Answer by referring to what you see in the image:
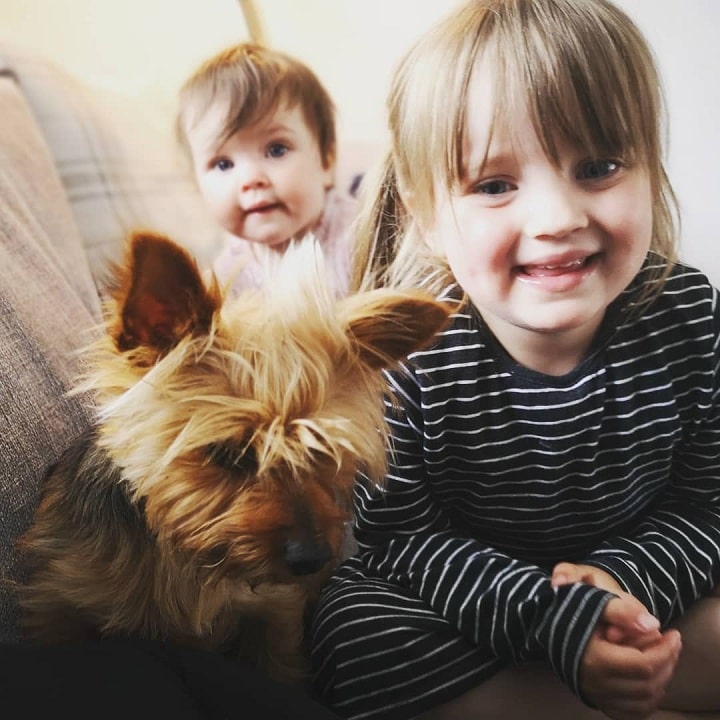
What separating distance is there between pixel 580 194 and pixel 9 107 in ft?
3.11

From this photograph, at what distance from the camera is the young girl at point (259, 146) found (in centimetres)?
148

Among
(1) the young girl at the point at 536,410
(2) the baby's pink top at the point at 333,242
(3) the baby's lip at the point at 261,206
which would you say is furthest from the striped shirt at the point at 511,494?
(3) the baby's lip at the point at 261,206

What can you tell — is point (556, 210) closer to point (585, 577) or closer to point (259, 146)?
point (585, 577)

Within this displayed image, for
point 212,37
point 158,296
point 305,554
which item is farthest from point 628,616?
point 212,37

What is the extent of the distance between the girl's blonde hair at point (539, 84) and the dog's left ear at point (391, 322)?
0.53 feet

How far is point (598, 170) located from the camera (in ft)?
2.73

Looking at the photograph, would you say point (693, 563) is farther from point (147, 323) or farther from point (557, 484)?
point (147, 323)

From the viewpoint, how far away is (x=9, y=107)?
131 centimetres

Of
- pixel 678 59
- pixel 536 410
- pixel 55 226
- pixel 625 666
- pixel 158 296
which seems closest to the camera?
pixel 158 296

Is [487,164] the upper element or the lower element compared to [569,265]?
upper

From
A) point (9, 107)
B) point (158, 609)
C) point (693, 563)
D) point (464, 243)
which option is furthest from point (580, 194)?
point (9, 107)

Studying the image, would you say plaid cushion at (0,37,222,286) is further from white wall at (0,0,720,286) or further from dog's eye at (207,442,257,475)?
dog's eye at (207,442,257,475)

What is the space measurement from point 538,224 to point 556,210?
0.02m

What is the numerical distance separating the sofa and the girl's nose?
1.41 ft
